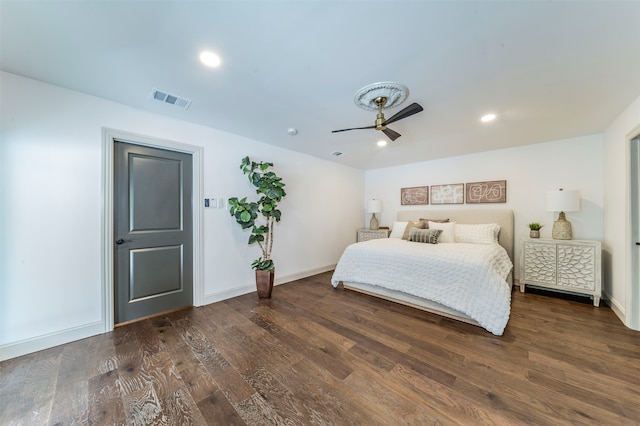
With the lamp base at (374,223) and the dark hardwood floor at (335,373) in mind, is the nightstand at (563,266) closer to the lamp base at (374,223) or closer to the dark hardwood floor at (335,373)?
the dark hardwood floor at (335,373)

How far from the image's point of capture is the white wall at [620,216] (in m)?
2.22

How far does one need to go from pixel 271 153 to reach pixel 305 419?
332 cm

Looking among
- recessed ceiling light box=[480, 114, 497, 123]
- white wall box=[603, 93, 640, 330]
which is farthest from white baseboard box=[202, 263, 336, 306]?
white wall box=[603, 93, 640, 330]

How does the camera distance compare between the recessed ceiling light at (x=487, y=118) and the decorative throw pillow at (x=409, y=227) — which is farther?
the decorative throw pillow at (x=409, y=227)

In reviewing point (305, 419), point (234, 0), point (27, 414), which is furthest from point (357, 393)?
point (234, 0)

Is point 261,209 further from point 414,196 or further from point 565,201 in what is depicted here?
point 565,201

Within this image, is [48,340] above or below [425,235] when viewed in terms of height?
below

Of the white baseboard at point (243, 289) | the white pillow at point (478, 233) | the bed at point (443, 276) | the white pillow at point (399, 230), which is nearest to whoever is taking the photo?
the bed at point (443, 276)

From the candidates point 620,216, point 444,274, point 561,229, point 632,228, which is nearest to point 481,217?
point 561,229

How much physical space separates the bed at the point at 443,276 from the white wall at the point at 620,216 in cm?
96

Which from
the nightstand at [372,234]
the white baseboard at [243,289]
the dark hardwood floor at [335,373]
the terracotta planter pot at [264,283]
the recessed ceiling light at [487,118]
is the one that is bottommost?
the dark hardwood floor at [335,373]

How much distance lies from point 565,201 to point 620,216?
0.56 metres

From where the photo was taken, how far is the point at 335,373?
1.66 metres

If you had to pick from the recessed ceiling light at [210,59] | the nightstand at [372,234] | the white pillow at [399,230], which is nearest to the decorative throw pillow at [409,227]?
the white pillow at [399,230]
